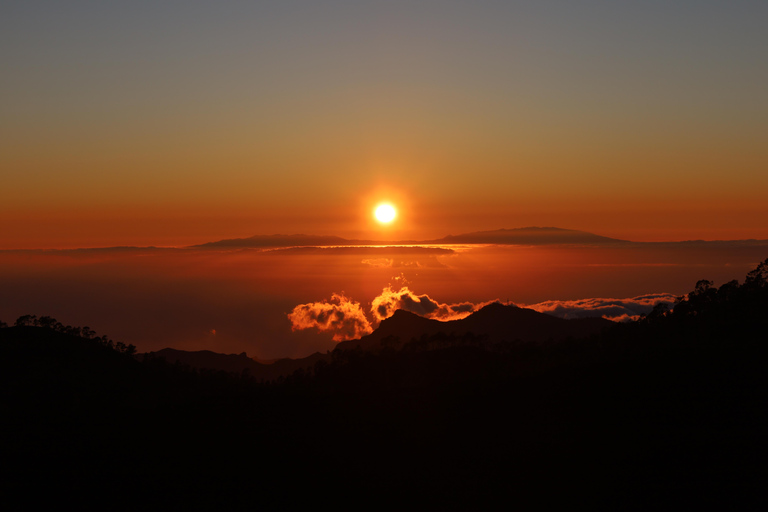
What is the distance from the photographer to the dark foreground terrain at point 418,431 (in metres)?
111

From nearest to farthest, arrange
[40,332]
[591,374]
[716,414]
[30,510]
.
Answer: [30,510], [716,414], [591,374], [40,332]

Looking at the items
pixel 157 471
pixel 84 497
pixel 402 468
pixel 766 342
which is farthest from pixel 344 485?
pixel 766 342

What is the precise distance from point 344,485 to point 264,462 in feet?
65.1

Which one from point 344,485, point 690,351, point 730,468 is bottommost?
point 344,485

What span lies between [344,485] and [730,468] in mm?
70504

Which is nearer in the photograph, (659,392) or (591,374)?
(659,392)

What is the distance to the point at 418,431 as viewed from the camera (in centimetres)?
14538

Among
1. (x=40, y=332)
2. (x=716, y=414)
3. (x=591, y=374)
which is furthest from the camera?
(x=40, y=332)

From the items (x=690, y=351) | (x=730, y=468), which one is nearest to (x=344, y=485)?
(x=730, y=468)

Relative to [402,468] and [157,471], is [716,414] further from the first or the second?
[157,471]

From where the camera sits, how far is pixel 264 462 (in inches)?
5276

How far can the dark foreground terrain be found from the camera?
111m

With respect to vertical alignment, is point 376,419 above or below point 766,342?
below

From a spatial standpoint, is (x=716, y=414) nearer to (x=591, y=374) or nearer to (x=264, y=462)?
(x=591, y=374)
